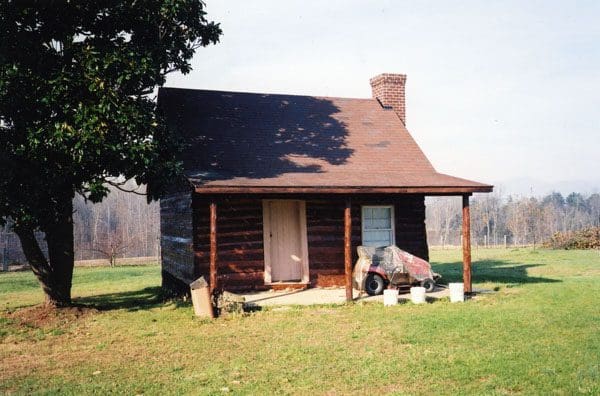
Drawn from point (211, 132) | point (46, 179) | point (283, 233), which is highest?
point (211, 132)

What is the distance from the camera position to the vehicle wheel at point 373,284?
13859 mm

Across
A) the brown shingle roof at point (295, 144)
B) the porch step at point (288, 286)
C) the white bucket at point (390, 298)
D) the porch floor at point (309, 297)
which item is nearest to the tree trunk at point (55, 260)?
the brown shingle roof at point (295, 144)

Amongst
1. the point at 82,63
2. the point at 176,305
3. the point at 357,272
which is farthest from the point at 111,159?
the point at 357,272

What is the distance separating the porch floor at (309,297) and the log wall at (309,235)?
0.68 m

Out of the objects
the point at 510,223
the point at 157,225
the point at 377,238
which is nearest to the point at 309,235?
the point at 377,238

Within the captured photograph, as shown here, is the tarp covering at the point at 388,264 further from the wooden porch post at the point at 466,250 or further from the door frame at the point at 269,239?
the door frame at the point at 269,239

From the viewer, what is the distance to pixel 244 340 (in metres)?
9.60

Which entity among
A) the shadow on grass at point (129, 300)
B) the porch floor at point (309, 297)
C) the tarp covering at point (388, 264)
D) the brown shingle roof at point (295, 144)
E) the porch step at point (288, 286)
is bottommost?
the shadow on grass at point (129, 300)

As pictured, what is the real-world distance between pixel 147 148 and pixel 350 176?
18.3 feet

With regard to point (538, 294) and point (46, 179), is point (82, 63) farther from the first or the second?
point (538, 294)

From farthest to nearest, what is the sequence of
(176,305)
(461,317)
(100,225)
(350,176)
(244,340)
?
(100,225), (350,176), (176,305), (461,317), (244,340)

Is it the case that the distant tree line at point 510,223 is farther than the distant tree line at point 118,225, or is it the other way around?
the distant tree line at point 510,223

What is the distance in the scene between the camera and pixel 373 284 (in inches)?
549

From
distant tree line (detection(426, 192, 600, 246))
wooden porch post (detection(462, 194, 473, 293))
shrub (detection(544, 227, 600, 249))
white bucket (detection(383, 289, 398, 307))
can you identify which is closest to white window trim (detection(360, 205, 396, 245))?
wooden porch post (detection(462, 194, 473, 293))
